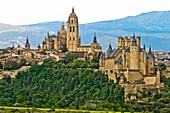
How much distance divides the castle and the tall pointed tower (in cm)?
2496

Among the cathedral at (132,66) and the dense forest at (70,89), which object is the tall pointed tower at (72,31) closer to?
the dense forest at (70,89)

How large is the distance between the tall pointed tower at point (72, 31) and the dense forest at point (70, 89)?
34.7 ft

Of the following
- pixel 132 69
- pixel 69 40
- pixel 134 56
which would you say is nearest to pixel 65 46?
pixel 69 40

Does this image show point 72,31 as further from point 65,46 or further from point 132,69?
point 132,69

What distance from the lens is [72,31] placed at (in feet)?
350

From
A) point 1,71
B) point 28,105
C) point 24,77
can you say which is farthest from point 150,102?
point 1,71

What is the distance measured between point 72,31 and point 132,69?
106ft

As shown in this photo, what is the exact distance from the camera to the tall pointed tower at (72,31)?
10575 centimetres

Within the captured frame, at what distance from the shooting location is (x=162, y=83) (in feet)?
247

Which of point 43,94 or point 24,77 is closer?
point 43,94

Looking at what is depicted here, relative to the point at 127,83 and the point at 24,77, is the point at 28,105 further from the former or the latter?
the point at 24,77

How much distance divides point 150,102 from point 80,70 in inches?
662

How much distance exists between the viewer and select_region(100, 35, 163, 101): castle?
73750mm

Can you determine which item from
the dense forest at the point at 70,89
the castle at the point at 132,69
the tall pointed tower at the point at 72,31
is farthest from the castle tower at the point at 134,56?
the tall pointed tower at the point at 72,31
